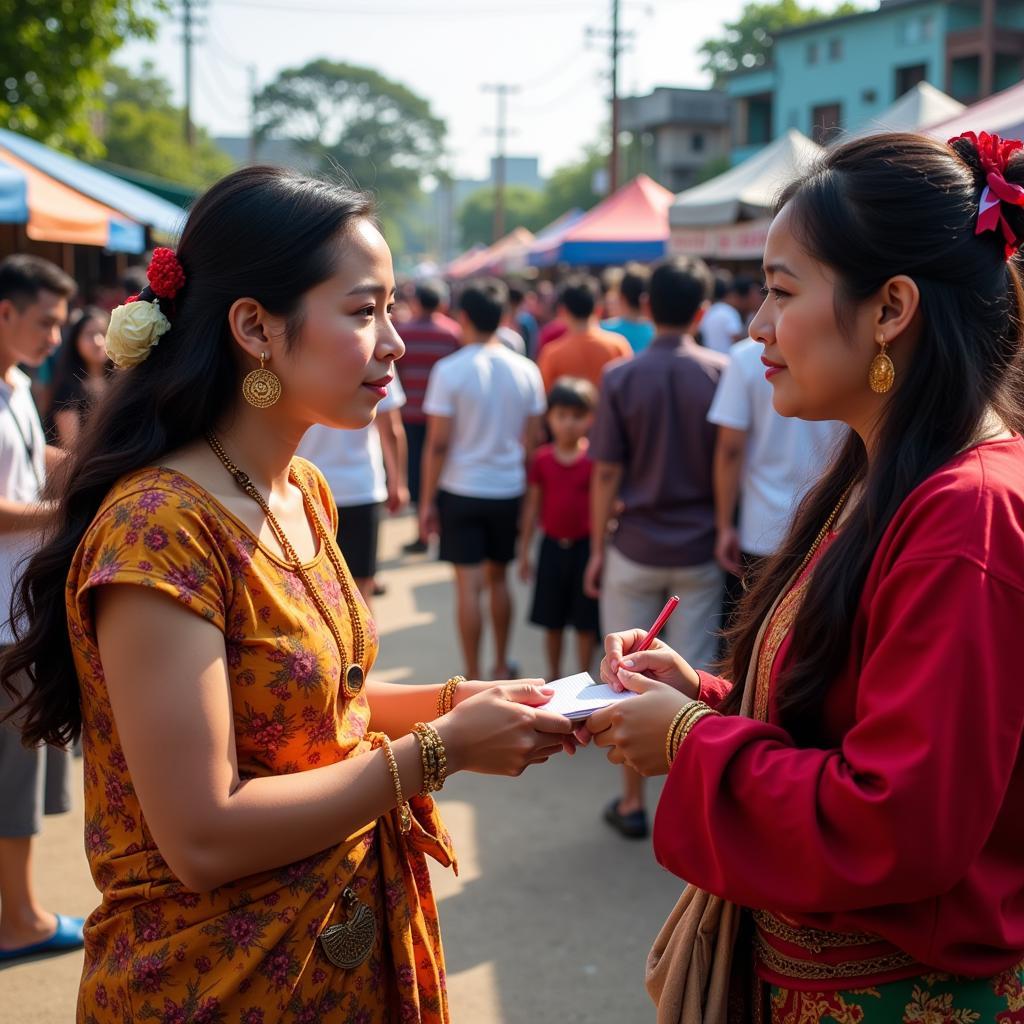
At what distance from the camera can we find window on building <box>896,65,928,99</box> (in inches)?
1492

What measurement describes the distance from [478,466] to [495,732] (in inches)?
164

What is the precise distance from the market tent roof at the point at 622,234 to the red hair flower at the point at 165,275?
11.4 metres

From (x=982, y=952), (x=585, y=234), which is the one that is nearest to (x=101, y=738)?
(x=982, y=952)

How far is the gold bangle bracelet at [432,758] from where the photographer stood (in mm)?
1657

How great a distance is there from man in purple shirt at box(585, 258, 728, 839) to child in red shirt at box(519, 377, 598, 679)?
2.95 feet

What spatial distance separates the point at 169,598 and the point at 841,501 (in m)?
1.07

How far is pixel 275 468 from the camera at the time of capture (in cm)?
180

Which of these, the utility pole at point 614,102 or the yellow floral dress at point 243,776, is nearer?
the yellow floral dress at point 243,776

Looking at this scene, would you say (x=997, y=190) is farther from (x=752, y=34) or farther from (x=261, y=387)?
(x=752, y=34)

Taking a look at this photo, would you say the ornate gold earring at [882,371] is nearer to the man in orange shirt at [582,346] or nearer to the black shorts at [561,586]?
the black shorts at [561,586]

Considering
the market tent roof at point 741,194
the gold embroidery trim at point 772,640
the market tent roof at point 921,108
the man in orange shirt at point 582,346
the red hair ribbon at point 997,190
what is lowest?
the gold embroidery trim at point 772,640

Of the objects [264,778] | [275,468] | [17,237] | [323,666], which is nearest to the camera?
[264,778]

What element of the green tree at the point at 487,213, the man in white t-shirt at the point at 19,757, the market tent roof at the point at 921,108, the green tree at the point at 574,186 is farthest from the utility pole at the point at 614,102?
the green tree at the point at 487,213

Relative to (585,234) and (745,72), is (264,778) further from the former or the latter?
(745,72)
